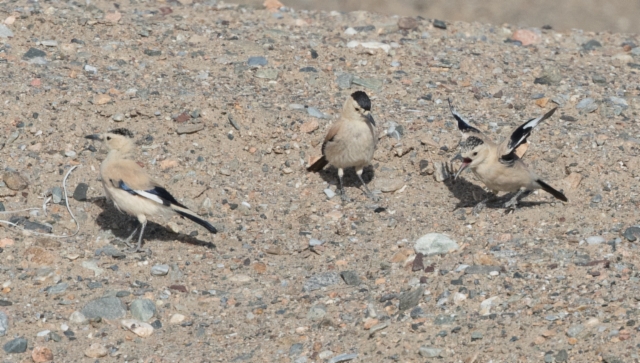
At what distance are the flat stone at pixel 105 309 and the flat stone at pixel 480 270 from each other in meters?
2.89

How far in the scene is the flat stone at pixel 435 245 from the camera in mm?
8281

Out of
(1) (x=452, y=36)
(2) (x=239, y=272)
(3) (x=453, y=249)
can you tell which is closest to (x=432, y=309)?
(3) (x=453, y=249)

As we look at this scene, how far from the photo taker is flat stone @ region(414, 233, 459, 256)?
326 inches

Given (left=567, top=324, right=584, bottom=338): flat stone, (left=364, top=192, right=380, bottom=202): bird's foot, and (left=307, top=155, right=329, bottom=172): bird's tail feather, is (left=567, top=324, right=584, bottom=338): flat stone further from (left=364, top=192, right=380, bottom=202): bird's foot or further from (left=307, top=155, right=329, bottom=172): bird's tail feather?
(left=307, top=155, right=329, bottom=172): bird's tail feather

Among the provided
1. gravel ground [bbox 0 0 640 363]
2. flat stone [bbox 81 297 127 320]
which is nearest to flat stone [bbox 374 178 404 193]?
gravel ground [bbox 0 0 640 363]

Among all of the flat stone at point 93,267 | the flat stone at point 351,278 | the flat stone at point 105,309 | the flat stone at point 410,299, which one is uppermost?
the flat stone at point 410,299

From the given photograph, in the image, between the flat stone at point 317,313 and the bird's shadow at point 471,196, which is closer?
the flat stone at point 317,313

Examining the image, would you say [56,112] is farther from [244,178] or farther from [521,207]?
[521,207]

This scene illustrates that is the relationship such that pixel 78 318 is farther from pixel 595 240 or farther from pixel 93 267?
pixel 595 240

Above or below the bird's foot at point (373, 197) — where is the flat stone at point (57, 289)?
above

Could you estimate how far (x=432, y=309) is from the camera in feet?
24.1

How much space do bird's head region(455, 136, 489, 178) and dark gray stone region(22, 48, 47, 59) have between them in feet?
17.4

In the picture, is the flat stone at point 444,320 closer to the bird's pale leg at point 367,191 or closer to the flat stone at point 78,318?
the bird's pale leg at point 367,191

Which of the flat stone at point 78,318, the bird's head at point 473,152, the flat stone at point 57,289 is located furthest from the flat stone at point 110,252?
the bird's head at point 473,152
